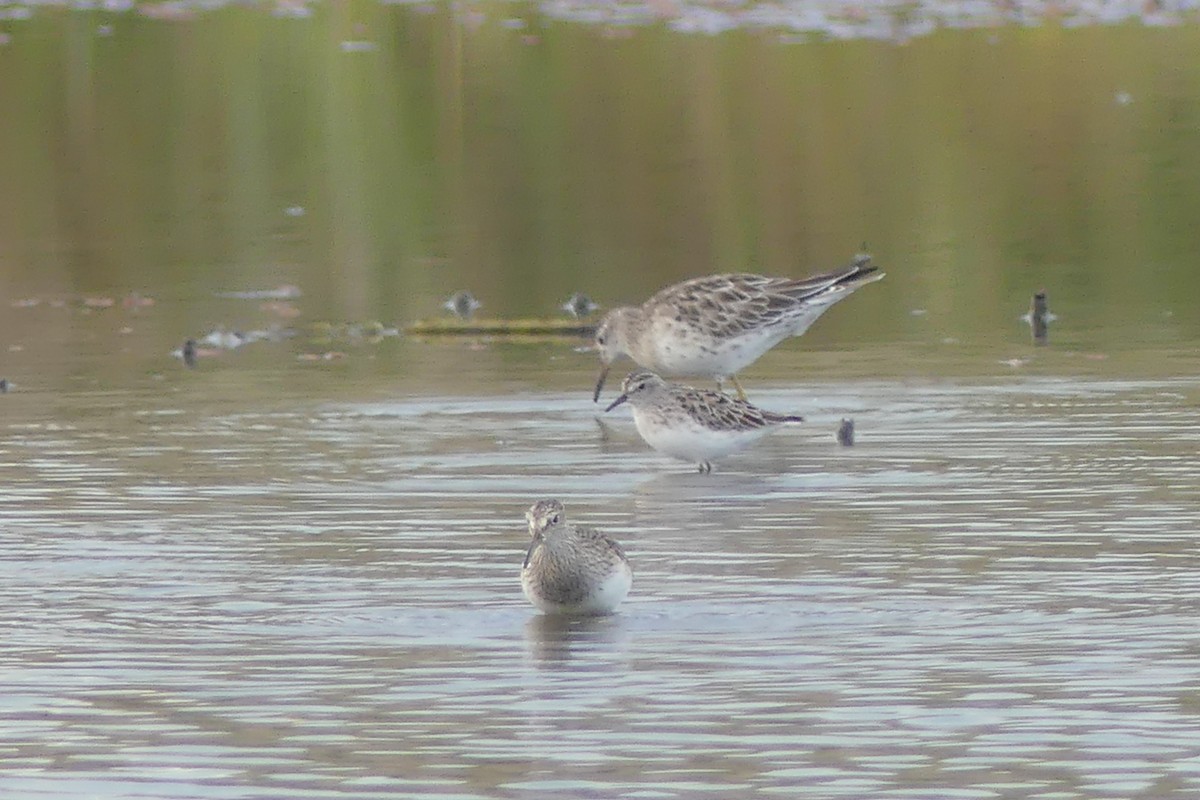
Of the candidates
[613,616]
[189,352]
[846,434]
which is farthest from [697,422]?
[189,352]

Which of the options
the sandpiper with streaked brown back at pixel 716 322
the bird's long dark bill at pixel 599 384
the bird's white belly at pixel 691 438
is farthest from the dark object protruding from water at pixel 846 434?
the bird's long dark bill at pixel 599 384

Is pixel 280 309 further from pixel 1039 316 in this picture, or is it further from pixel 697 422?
pixel 697 422

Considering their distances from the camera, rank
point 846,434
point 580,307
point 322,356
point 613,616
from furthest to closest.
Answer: point 580,307 → point 322,356 → point 846,434 → point 613,616

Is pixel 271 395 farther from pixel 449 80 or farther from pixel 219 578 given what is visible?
pixel 449 80

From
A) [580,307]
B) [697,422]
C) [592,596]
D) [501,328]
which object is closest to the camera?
[592,596]

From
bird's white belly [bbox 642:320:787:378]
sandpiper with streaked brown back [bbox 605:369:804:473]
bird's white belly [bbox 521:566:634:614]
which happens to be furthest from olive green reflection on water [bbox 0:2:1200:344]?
bird's white belly [bbox 521:566:634:614]

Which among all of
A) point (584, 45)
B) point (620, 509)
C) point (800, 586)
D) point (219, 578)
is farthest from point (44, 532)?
point (584, 45)

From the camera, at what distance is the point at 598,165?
3422 cm

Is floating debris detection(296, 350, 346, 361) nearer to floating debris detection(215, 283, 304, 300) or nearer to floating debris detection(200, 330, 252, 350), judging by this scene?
floating debris detection(200, 330, 252, 350)

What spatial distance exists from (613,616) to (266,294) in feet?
42.8

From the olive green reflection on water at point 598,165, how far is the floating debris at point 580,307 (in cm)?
44

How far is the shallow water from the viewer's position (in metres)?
9.16

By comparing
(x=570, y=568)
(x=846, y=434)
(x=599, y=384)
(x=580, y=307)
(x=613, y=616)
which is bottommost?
(x=613, y=616)

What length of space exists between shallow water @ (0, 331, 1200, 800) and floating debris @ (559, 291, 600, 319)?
4392 mm
